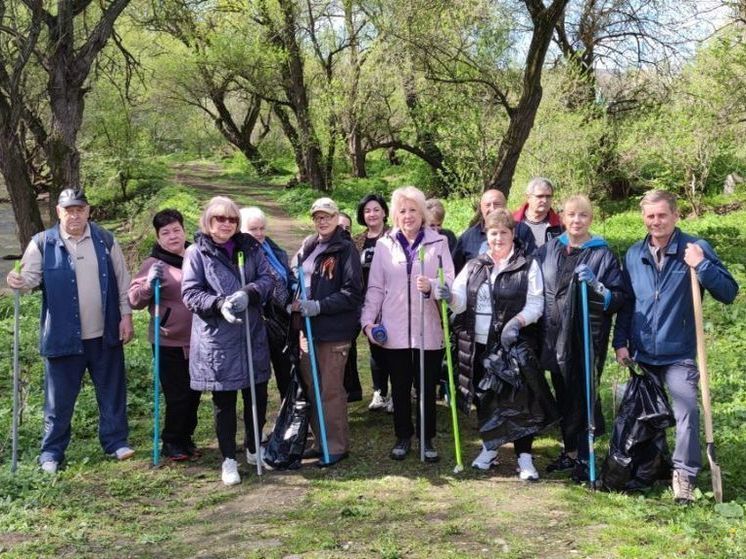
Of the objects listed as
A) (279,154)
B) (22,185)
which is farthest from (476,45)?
(279,154)

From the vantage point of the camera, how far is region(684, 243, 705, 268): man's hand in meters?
3.96

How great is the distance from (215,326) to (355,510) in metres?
1.46

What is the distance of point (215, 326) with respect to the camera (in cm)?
462

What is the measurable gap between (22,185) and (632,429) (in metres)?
8.26

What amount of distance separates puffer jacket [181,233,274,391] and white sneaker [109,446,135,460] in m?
0.97

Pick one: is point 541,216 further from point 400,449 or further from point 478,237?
point 400,449

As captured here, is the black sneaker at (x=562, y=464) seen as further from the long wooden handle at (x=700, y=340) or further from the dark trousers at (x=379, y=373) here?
the dark trousers at (x=379, y=373)

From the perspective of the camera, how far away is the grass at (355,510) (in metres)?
3.69

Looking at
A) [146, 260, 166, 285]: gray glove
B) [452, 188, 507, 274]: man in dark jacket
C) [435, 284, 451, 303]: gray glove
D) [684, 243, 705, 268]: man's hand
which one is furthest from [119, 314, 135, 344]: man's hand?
[684, 243, 705, 268]: man's hand

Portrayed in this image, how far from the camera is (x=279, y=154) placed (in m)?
36.9

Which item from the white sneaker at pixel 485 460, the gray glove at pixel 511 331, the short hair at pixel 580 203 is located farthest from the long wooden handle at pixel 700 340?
the white sneaker at pixel 485 460

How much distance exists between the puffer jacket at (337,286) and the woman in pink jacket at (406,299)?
151mm

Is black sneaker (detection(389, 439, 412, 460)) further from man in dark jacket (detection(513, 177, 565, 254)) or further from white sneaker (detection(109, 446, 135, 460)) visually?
white sneaker (detection(109, 446, 135, 460))


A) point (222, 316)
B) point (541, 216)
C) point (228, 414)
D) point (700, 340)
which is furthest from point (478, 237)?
point (228, 414)
